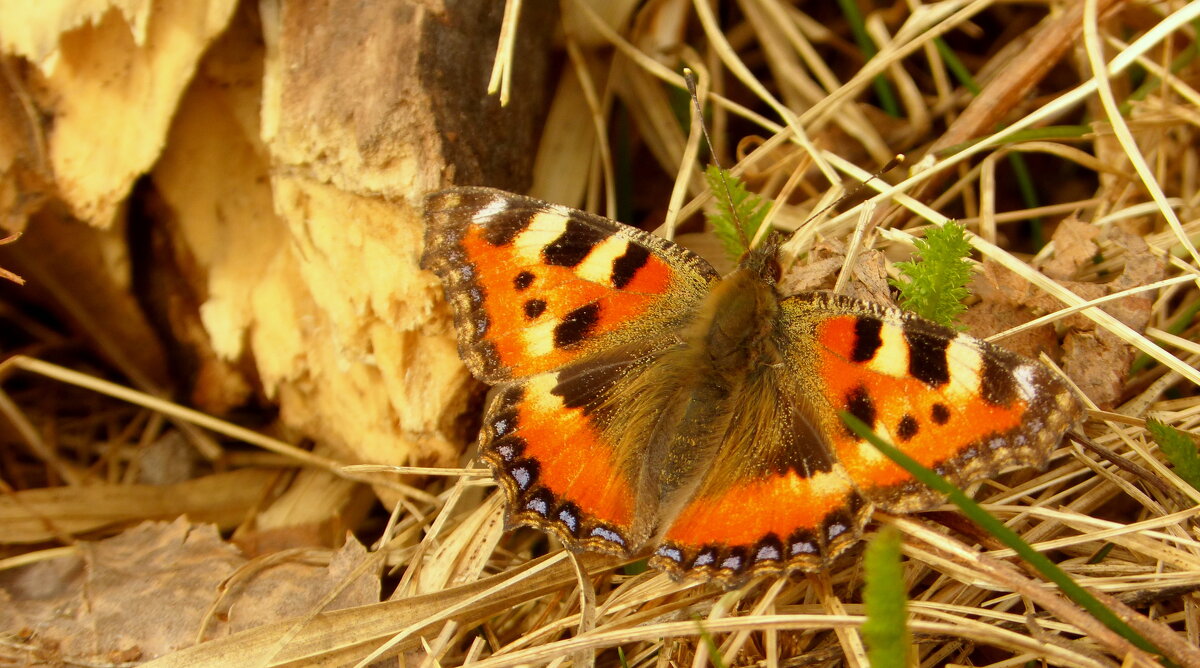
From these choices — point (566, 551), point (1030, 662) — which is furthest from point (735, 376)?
point (1030, 662)

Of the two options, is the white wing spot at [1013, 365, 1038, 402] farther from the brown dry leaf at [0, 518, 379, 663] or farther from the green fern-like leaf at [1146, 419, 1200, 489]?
the brown dry leaf at [0, 518, 379, 663]

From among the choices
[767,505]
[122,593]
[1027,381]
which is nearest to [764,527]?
[767,505]

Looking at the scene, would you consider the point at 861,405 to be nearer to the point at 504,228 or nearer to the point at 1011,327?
the point at 1011,327

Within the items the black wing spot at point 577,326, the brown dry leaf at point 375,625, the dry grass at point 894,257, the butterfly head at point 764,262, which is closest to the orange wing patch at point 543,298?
the black wing spot at point 577,326

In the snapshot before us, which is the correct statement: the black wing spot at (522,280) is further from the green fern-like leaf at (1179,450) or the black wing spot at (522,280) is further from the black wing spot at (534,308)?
the green fern-like leaf at (1179,450)

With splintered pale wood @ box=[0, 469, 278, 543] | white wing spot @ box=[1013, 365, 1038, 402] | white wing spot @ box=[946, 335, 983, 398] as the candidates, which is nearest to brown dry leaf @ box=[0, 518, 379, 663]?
splintered pale wood @ box=[0, 469, 278, 543]
